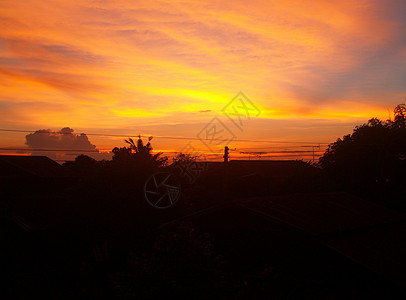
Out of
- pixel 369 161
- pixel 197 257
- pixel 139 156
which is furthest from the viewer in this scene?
pixel 369 161

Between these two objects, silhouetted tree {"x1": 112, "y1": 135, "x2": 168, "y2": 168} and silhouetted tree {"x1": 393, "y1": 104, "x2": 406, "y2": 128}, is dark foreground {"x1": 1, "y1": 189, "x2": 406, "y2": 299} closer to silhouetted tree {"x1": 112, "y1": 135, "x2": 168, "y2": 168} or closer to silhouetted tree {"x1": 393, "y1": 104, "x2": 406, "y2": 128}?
silhouetted tree {"x1": 112, "y1": 135, "x2": 168, "y2": 168}

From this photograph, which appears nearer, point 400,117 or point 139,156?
point 139,156

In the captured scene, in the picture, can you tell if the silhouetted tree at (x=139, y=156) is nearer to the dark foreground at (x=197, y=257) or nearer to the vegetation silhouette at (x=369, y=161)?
the dark foreground at (x=197, y=257)

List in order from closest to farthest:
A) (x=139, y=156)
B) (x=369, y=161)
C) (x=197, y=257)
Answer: (x=197, y=257)
(x=139, y=156)
(x=369, y=161)

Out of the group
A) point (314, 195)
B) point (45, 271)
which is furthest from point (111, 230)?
point (314, 195)

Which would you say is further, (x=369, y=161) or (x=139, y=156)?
(x=369, y=161)

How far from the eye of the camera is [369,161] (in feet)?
155

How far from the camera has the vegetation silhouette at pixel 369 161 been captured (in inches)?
1759

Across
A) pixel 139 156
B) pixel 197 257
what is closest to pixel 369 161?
pixel 139 156

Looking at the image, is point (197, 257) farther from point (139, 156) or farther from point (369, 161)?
point (369, 161)

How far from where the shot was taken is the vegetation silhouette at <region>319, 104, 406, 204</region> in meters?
44.7

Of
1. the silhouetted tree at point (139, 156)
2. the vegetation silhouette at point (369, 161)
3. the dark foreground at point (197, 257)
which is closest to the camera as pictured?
the dark foreground at point (197, 257)

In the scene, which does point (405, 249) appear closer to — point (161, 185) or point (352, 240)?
point (352, 240)

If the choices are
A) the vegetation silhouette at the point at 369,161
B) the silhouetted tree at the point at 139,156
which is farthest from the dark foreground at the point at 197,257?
the vegetation silhouette at the point at 369,161
